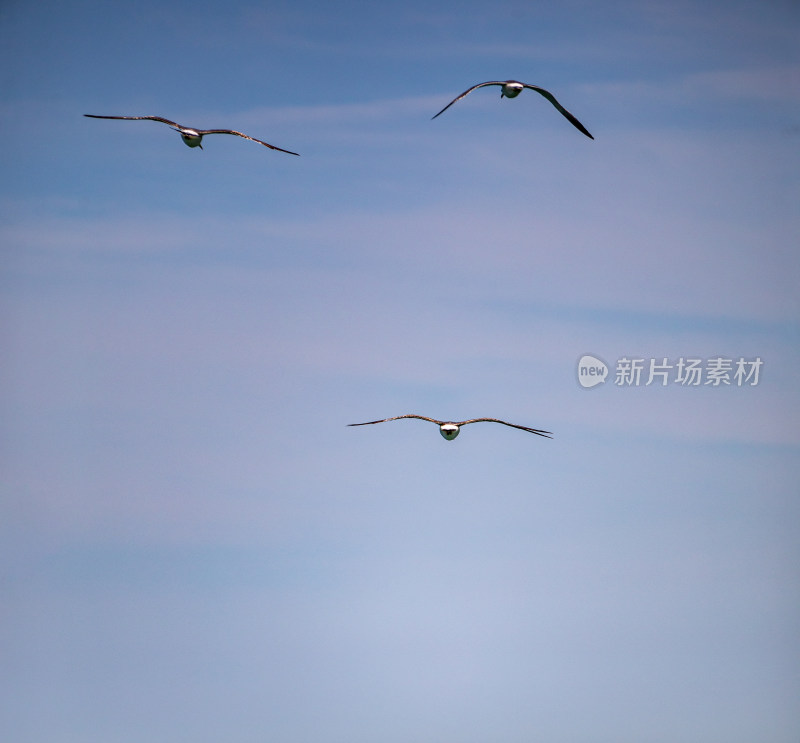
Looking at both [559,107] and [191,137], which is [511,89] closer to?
[559,107]

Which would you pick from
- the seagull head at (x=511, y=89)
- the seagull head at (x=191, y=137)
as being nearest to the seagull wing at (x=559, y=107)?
the seagull head at (x=511, y=89)

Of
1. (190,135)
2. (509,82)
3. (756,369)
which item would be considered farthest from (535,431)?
(190,135)

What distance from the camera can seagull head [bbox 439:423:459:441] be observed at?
1412 centimetres

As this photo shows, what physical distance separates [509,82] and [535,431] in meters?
4.55

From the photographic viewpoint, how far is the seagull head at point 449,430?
1412 cm

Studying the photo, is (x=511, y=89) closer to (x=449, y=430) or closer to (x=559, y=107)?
(x=559, y=107)

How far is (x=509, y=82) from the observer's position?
42.8 ft

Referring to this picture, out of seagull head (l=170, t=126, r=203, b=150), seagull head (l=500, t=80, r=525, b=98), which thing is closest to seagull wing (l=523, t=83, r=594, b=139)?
seagull head (l=500, t=80, r=525, b=98)

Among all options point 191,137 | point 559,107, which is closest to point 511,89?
point 559,107

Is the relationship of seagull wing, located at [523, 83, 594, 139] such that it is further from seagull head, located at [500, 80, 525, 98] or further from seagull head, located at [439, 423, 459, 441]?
seagull head, located at [439, 423, 459, 441]

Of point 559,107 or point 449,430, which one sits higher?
point 559,107

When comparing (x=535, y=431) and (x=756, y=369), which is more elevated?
(x=756, y=369)

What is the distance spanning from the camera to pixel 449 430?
46.4 feet

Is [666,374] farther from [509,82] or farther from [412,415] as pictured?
[509,82]
